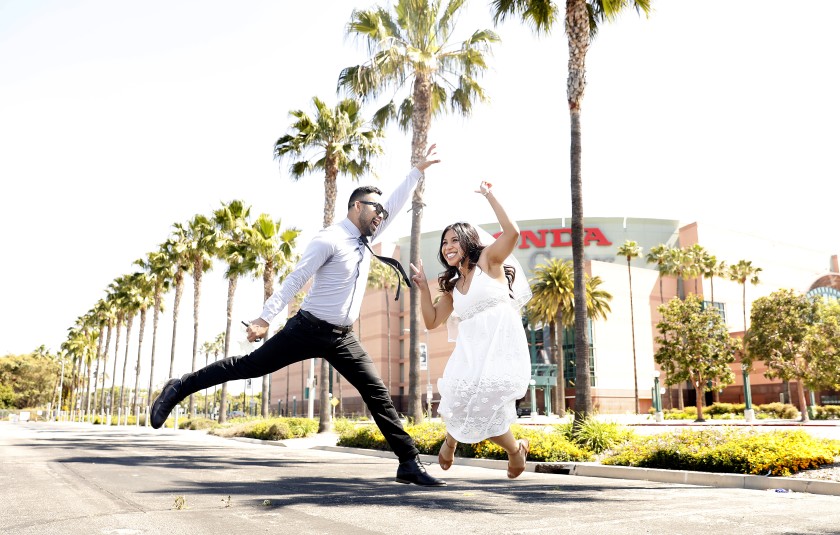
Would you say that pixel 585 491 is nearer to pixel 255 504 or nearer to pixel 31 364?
pixel 255 504

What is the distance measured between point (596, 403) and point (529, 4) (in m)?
54.9

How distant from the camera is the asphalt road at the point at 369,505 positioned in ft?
17.6

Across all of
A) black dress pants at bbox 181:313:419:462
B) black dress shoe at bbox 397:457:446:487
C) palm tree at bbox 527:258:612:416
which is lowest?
black dress shoe at bbox 397:457:446:487

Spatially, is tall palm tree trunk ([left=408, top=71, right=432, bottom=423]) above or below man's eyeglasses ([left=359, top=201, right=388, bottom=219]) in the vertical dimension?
above

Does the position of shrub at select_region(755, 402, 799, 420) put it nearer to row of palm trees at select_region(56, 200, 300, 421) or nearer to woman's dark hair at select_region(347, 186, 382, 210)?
row of palm trees at select_region(56, 200, 300, 421)

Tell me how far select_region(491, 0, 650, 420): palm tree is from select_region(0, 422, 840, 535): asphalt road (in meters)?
4.33

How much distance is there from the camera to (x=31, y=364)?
11994cm

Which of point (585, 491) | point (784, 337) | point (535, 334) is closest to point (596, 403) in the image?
point (535, 334)

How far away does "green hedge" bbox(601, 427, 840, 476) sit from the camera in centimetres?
989

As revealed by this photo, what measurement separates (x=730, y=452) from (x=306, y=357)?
8109mm

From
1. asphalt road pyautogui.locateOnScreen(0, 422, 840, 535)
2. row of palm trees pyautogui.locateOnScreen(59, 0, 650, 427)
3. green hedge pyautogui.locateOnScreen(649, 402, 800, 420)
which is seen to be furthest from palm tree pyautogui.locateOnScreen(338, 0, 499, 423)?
green hedge pyautogui.locateOnScreen(649, 402, 800, 420)

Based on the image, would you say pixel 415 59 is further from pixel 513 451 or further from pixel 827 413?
pixel 827 413

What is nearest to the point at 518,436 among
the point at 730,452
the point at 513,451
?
the point at 730,452

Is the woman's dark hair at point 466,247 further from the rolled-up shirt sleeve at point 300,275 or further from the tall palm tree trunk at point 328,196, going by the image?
the tall palm tree trunk at point 328,196
